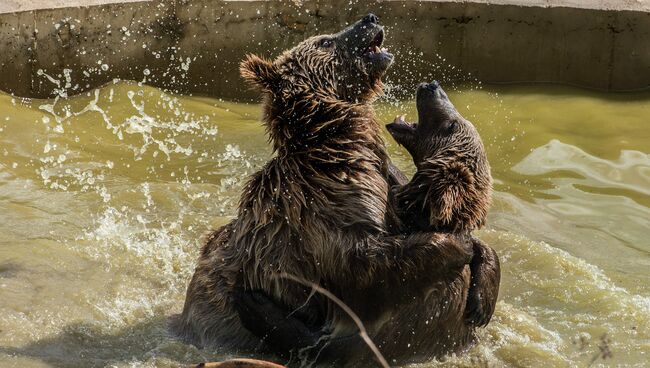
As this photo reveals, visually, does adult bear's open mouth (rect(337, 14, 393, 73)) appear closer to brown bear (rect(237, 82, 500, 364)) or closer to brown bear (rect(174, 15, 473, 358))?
brown bear (rect(174, 15, 473, 358))

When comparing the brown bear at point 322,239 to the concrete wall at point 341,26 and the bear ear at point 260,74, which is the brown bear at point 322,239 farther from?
the concrete wall at point 341,26

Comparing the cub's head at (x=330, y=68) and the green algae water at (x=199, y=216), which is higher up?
the cub's head at (x=330, y=68)

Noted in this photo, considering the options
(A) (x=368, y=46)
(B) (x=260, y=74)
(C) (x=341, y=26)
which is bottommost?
(C) (x=341, y=26)

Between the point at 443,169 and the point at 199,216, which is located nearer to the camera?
the point at 443,169

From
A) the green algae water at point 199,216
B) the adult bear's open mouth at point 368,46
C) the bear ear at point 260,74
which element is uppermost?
the adult bear's open mouth at point 368,46

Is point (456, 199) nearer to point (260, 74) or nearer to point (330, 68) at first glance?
point (330, 68)

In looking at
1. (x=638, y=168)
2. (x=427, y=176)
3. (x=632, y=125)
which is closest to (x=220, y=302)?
(x=427, y=176)

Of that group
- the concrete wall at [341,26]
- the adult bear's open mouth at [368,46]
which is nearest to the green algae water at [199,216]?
the concrete wall at [341,26]

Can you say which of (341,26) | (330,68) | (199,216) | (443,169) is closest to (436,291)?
(443,169)

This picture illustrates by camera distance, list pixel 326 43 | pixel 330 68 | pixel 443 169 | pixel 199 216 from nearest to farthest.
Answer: pixel 443 169 < pixel 330 68 < pixel 326 43 < pixel 199 216

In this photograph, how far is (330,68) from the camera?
5.88m

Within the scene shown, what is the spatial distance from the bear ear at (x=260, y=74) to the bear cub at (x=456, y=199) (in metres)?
0.89

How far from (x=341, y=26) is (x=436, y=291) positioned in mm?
5293

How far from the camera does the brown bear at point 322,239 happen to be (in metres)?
5.23
